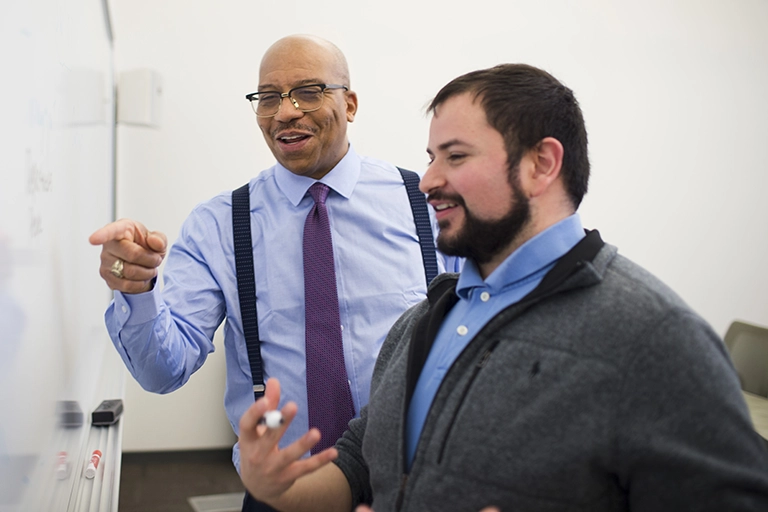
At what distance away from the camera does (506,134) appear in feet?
3.14

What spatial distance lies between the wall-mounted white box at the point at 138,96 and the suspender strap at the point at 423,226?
213cm

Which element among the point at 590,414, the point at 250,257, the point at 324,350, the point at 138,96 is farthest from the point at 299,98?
the point at 138,96

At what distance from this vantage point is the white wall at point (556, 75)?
348cm

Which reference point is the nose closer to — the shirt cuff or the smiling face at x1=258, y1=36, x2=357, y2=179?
the smiling face at x1=258, y1=36, x2=357, y2=179

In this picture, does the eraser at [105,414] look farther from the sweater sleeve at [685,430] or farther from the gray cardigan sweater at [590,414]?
the sweater sleeve at [685,430]

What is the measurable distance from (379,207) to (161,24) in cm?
239

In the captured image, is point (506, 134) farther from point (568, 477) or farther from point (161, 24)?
Result: point (161, 24)

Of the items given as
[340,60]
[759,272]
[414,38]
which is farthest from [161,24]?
[759,272]

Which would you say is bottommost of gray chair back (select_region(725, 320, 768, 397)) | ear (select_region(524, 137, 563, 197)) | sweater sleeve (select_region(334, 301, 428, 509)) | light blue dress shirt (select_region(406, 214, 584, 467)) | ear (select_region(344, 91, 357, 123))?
gray chair back (select_region(725, 320, 768, 397))

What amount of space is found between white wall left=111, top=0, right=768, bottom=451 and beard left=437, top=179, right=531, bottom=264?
9.10 feet

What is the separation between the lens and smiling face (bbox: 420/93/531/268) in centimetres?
96

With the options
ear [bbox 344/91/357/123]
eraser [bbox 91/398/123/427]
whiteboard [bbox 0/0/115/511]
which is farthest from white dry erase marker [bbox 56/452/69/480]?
ear [bbox 344/91/357/123]

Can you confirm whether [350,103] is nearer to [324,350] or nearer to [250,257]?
[250,257]

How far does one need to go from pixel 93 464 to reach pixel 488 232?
0.96 m
